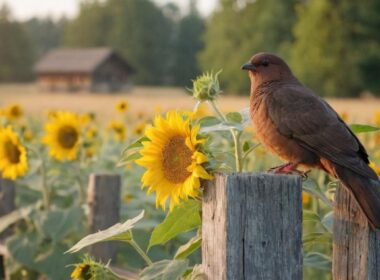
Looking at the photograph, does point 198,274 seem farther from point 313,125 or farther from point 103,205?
point 103,205

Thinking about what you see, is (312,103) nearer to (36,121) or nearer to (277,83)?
(277,83)

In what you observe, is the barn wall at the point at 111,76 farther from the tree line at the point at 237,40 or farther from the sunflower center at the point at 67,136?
the sunflower center at the point at 67,136

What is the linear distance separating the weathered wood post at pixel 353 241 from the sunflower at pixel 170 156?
372 mm

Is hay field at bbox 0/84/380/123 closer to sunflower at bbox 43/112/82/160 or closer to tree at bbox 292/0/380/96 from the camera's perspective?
sunflower at bbox 43/112/82/160

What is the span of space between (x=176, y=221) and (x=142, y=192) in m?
2.13

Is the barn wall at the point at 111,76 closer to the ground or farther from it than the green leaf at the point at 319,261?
farther from it

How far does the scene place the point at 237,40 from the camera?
4122 cm

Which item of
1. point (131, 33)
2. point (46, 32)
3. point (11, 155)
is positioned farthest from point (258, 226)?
point (46, 32)

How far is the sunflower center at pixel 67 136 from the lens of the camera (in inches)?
159

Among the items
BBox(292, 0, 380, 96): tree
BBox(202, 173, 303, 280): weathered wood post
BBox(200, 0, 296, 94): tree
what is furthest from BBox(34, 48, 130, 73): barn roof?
BBox(202, 173, 303, 280): weathered wood post

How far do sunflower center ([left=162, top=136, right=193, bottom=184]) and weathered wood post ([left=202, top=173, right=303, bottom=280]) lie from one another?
0.55 feet

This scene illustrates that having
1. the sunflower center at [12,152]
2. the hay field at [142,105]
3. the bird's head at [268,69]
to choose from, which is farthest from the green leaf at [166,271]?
the hay field at [142,105]

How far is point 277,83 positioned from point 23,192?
2584 mm

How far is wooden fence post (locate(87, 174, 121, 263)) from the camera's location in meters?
3.33
